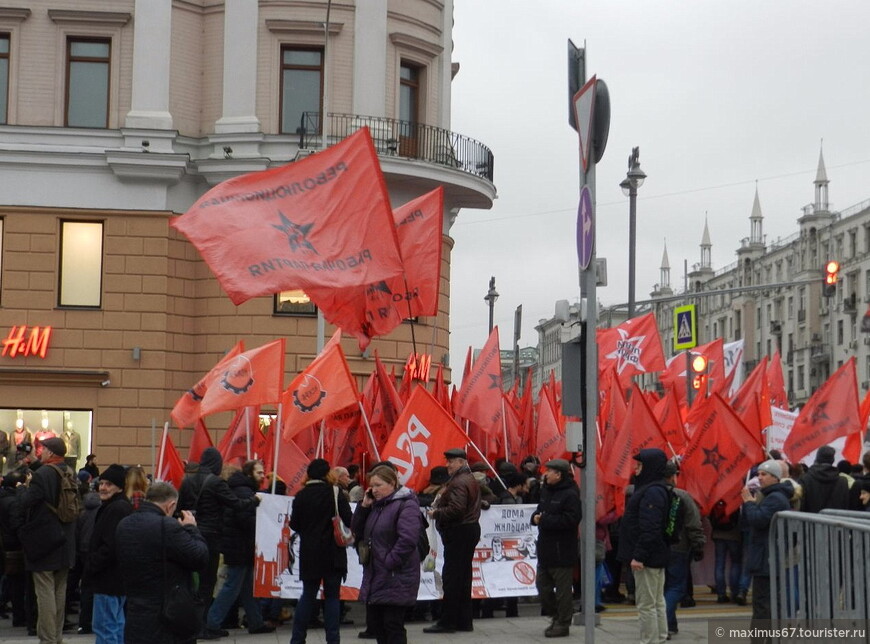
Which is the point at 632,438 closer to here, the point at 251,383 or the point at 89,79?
the point at 251,383

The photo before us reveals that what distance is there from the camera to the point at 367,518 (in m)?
11.8

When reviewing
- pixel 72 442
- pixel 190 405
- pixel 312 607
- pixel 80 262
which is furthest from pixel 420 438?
pixel 80 262

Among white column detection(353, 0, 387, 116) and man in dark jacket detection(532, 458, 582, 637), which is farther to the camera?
white column detection(353, 0, 387, 116)

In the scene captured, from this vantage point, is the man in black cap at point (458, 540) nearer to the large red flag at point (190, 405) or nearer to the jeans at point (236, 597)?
the jeans at point (236, 597)

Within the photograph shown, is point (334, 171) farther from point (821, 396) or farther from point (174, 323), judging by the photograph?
point (174, 323)

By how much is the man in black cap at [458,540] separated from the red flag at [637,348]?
38.6ft

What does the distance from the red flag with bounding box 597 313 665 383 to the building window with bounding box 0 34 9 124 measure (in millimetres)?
12828

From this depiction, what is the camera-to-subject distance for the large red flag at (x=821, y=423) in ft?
64.5

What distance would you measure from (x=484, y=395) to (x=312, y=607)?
724cm

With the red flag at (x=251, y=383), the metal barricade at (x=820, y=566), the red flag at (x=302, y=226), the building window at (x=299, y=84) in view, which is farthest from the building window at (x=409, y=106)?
the metal barricade at (x=820, y=566)

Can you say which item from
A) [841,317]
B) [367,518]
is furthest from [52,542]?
[841,317]

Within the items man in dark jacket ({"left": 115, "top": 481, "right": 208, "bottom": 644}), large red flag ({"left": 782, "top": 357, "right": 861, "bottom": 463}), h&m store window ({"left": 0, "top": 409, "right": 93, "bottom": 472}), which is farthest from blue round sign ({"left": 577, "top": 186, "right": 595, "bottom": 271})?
h&m store window ({"left": 0, "top": 409, "right": 93, "bottom": 472})

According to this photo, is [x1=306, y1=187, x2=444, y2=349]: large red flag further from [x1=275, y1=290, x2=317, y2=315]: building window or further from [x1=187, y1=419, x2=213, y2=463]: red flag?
[x1=275, y1=290, x2=317, y2=315]: building window

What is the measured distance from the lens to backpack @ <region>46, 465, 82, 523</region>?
13.1 meters
